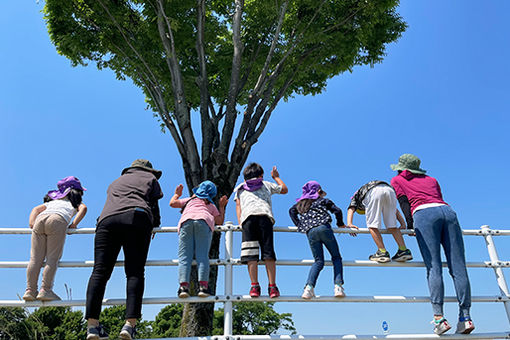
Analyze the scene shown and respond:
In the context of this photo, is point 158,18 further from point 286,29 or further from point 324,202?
point 324,202

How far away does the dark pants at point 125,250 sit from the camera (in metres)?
3.73

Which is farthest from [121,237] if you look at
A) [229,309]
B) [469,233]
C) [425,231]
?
[469,233]

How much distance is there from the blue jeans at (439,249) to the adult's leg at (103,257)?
3.64 m

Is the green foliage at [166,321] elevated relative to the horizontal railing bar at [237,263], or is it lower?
elevated

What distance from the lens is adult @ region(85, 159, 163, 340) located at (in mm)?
3617

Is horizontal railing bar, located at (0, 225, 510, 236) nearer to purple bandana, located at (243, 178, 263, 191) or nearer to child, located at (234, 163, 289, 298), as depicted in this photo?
child, located at (234, 163, 289, 298)

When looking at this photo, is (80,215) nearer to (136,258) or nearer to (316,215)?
(136,258)

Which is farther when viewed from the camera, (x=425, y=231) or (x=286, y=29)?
(x=286, y=29)

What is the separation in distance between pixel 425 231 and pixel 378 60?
24.1 ft

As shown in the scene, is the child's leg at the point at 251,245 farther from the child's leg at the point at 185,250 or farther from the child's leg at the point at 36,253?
the child's leg at the point at 36,253

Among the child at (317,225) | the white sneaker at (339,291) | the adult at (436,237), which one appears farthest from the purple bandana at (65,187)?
the adult at (436,237)

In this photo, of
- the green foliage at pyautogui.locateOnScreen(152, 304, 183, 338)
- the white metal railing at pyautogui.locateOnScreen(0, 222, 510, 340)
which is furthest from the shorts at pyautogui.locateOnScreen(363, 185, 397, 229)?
the green foliage at pyautogui.locateOnScreen(152, 304, 183, 338)

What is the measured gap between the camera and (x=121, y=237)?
3920 millimetres

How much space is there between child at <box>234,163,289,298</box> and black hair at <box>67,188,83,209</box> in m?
2.19
